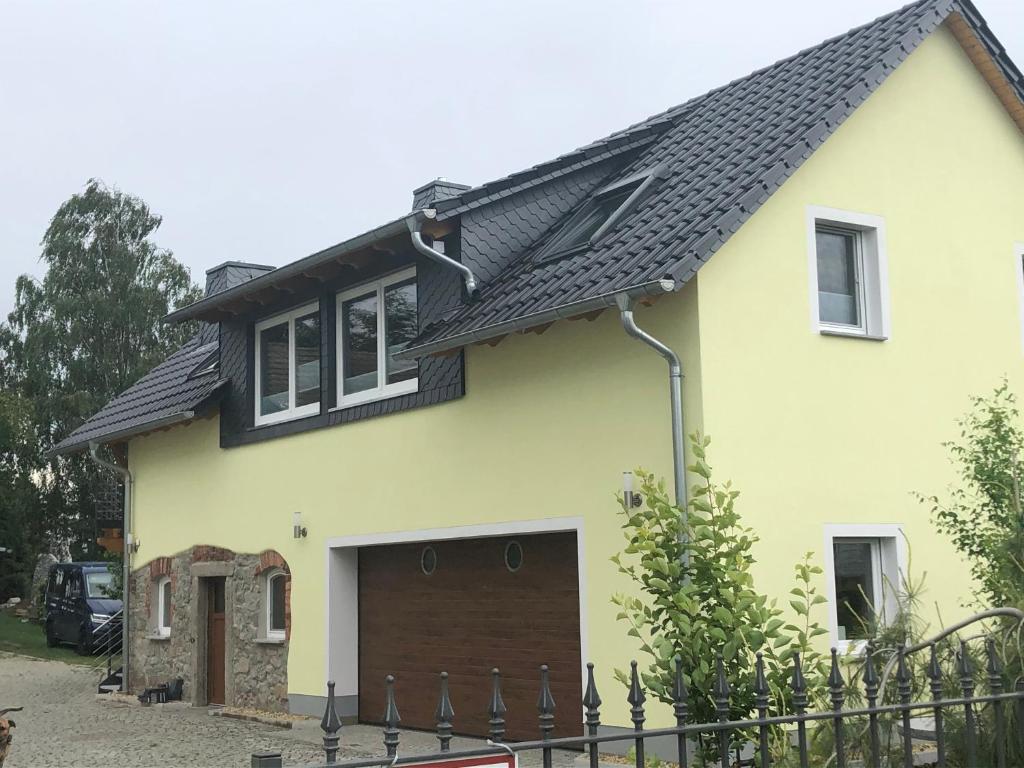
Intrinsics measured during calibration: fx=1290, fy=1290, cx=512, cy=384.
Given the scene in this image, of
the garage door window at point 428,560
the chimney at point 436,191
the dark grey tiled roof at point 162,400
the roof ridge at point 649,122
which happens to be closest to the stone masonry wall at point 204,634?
the dark grey tiled roof at point 162,400

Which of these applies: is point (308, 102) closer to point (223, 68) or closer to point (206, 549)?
point (223, 68)

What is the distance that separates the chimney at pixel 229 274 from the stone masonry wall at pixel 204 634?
13.7ft

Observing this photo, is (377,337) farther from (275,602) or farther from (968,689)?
(968,689)

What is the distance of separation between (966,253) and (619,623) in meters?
5.10

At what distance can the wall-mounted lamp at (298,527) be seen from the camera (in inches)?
606

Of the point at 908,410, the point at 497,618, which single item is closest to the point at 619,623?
the point at 497,618

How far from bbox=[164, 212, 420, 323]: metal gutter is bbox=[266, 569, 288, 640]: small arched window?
351 cm

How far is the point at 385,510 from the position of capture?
546 inches

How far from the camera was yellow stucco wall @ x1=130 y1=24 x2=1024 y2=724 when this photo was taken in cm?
1052

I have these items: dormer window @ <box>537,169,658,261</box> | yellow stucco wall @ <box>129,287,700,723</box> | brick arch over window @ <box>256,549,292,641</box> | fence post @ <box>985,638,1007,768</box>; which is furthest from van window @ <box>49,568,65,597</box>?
fence post @ <box>985,638,1007,768</box>

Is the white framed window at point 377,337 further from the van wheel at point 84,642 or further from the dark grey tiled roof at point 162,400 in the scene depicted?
the van wheel at point 84,642

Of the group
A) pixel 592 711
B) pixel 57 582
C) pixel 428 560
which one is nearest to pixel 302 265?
pixel 428 560

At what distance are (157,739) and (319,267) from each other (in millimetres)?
5589

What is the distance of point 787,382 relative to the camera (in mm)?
10781
